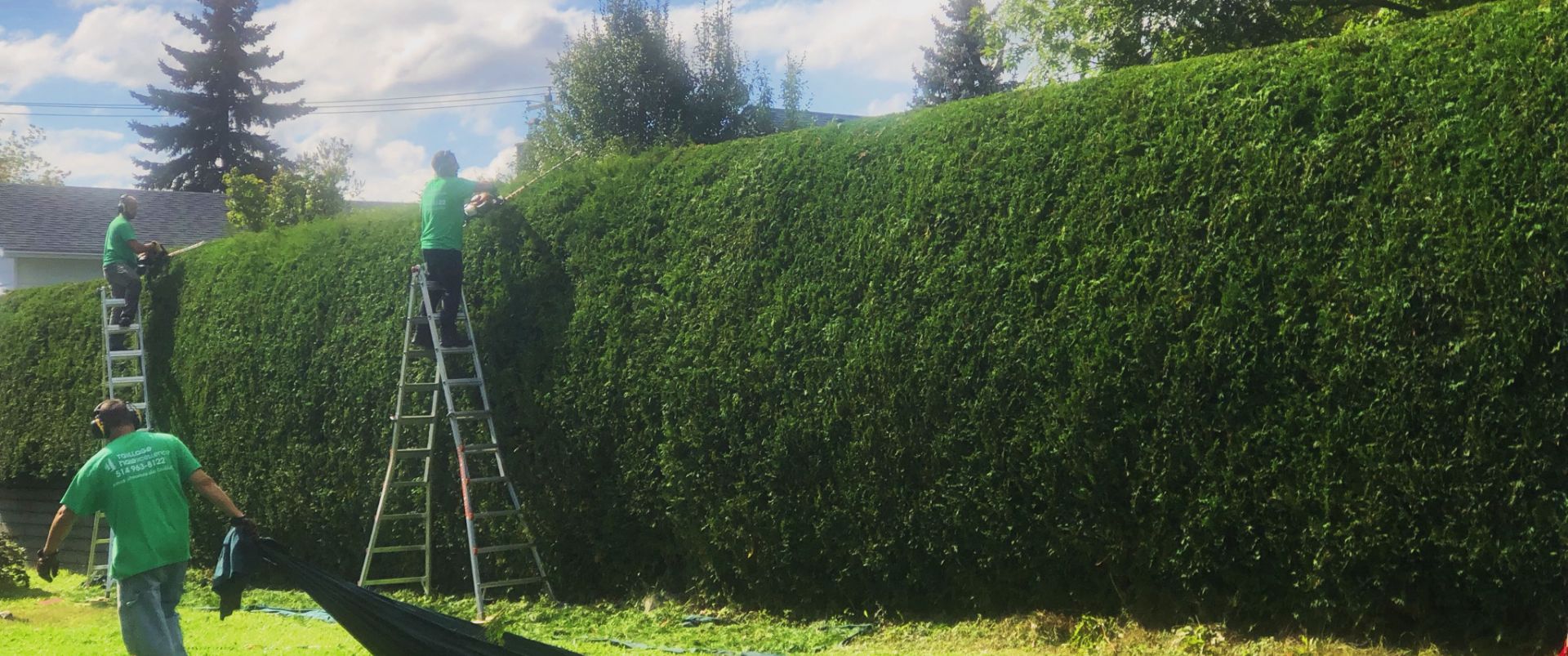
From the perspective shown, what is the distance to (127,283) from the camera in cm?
1253

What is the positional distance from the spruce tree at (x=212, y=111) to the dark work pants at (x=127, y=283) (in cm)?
3222

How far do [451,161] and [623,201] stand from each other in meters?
1.59

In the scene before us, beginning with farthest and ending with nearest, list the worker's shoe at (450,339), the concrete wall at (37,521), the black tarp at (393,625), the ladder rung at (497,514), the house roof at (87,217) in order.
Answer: the house roof at (87,217), the concrete wall at (37,521), the worker's shoe at (450,339), the ladder rung at (497,514), the black tarp at (393,625)

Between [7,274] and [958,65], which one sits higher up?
[958,65]

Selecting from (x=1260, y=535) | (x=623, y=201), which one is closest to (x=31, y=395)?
(x=623, y=201)

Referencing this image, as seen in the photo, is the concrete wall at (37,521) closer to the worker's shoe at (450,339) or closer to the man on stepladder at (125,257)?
the man on stepladder at (125,257)

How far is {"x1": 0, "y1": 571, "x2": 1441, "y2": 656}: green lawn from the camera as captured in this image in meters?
6.35

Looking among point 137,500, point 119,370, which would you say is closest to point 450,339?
point 137,500

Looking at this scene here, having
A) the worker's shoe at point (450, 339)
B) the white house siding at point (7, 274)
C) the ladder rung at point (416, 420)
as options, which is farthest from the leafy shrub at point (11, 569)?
the white house siding at point (7, 274)

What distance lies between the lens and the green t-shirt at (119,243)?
40.5 feet

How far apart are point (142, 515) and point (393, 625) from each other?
166 cm

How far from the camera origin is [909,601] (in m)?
7.39

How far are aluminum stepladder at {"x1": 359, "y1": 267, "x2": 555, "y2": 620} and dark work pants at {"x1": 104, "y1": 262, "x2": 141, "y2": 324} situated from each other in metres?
4.43

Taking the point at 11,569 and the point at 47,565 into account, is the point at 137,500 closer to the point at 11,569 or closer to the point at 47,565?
the point at 47,565
